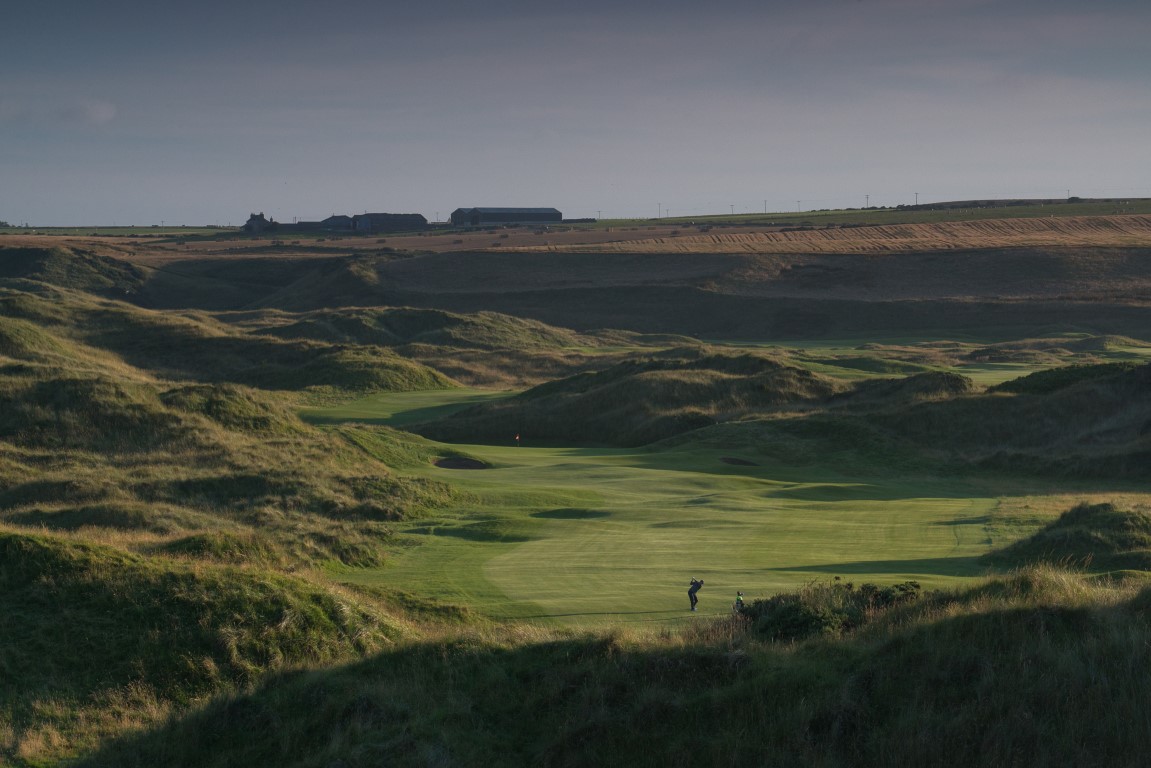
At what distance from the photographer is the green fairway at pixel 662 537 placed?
792 inches

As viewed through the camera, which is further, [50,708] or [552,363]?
[552,363]

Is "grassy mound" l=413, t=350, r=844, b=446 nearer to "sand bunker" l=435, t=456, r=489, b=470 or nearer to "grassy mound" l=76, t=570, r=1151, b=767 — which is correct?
"sand bunker" l=435, t=456, r=489, b=470

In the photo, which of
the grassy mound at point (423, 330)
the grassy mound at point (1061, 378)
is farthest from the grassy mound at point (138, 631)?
the grassy mound at point (423, 330)

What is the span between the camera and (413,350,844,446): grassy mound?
51406 millimetres

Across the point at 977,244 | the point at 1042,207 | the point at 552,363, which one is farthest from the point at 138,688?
the point at 1042,207

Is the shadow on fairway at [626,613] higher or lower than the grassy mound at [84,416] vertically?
lower

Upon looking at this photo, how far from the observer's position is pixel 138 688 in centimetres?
1409

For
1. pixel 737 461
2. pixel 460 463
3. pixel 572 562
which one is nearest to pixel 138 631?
pixel 572 562

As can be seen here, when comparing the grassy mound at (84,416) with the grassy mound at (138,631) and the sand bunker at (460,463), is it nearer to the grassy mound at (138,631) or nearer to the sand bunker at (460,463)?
the sand bunker at (460,463)

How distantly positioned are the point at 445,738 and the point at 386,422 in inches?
1708

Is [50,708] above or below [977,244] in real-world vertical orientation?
below

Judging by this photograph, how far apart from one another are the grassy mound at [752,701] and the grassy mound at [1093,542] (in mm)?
8499

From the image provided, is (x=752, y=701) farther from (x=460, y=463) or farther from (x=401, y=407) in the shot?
(x=401, y=407)

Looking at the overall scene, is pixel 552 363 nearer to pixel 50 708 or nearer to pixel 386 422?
pixel 386 422
